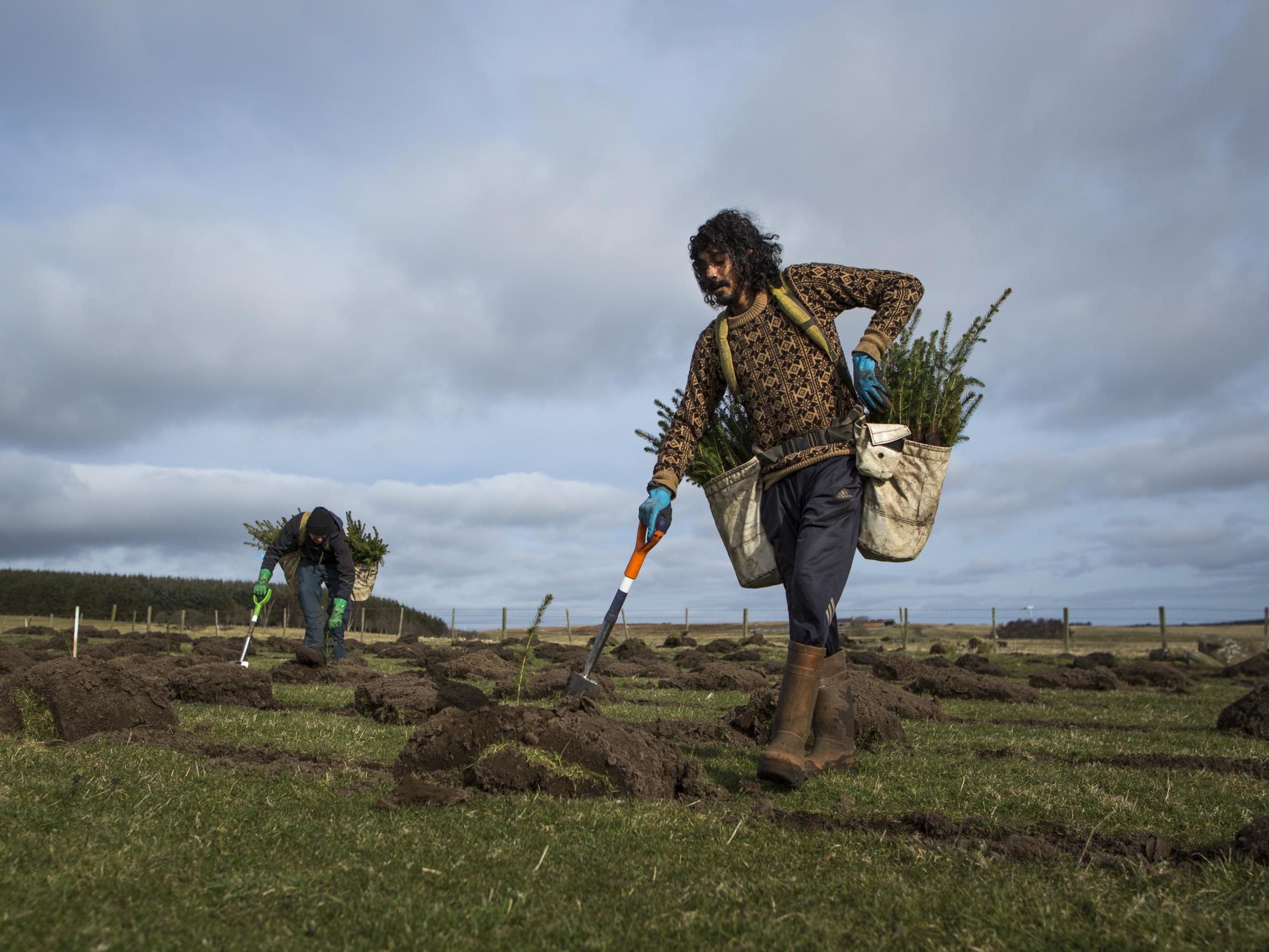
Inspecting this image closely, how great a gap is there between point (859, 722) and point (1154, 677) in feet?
40.8

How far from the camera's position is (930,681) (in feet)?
36.9

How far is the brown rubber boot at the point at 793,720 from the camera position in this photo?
4102 mm

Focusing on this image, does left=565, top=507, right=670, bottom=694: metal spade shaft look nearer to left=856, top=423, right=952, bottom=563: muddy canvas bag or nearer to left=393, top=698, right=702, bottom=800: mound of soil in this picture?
left=393, top=698, right=702, bottom=800: mound of soil

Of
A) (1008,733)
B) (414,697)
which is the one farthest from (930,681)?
(414,697)

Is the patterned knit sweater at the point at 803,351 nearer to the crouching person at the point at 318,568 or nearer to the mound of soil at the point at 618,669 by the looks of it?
the mound of soil at the point at 618,669

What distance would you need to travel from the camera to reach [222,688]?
310 inches

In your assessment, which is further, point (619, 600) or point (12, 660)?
point (12, 660)

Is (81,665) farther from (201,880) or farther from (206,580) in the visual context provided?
(206,580)

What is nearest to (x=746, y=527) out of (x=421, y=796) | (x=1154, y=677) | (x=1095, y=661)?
(x=421, y=796)

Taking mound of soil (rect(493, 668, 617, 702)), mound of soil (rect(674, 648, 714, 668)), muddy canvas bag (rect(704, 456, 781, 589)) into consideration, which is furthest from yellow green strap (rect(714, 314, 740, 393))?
mound of soil (rect(674, 648, 714, 668))

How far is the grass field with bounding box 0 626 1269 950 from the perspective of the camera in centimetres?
233

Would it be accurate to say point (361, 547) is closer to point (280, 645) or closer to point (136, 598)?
point (280, 645)

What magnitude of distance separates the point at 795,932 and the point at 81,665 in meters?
5.10

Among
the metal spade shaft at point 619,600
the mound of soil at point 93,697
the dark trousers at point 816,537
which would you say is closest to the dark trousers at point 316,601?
the mound of soil at point 93,697
